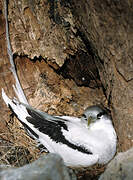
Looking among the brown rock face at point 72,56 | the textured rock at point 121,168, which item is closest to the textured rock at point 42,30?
the brown rock face at point 72,56

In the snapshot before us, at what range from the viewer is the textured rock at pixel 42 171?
6.66 ft

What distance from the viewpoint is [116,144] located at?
2969 mm

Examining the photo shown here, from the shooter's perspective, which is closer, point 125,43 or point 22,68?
Answer: point 125,43

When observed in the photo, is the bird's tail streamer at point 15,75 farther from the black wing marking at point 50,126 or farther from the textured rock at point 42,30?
the black wing marking at point 50,126

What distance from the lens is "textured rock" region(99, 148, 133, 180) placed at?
2.12 metres

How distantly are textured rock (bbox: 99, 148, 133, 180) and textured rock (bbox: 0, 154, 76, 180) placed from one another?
332mm

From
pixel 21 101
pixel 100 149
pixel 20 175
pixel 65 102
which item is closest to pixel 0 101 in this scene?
pixel 21 101

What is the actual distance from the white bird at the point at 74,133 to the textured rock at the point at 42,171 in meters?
0.70

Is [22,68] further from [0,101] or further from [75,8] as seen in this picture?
[75,8]

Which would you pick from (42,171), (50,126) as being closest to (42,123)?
(50,126)

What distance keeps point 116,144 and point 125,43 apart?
104 centimetres

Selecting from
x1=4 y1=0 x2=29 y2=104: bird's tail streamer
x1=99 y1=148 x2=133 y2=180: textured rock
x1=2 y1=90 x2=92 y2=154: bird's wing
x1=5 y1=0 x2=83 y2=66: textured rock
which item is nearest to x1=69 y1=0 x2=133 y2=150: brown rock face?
x1=5 y1=0 x2=83 y2=66: textured rock

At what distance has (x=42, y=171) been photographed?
205cm

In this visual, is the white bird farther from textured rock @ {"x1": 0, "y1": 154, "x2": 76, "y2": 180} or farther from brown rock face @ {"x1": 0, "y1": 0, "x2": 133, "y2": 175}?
textured rock @ {"x1": 0, "y1": 154, "x2": 76, "y2": 180}
